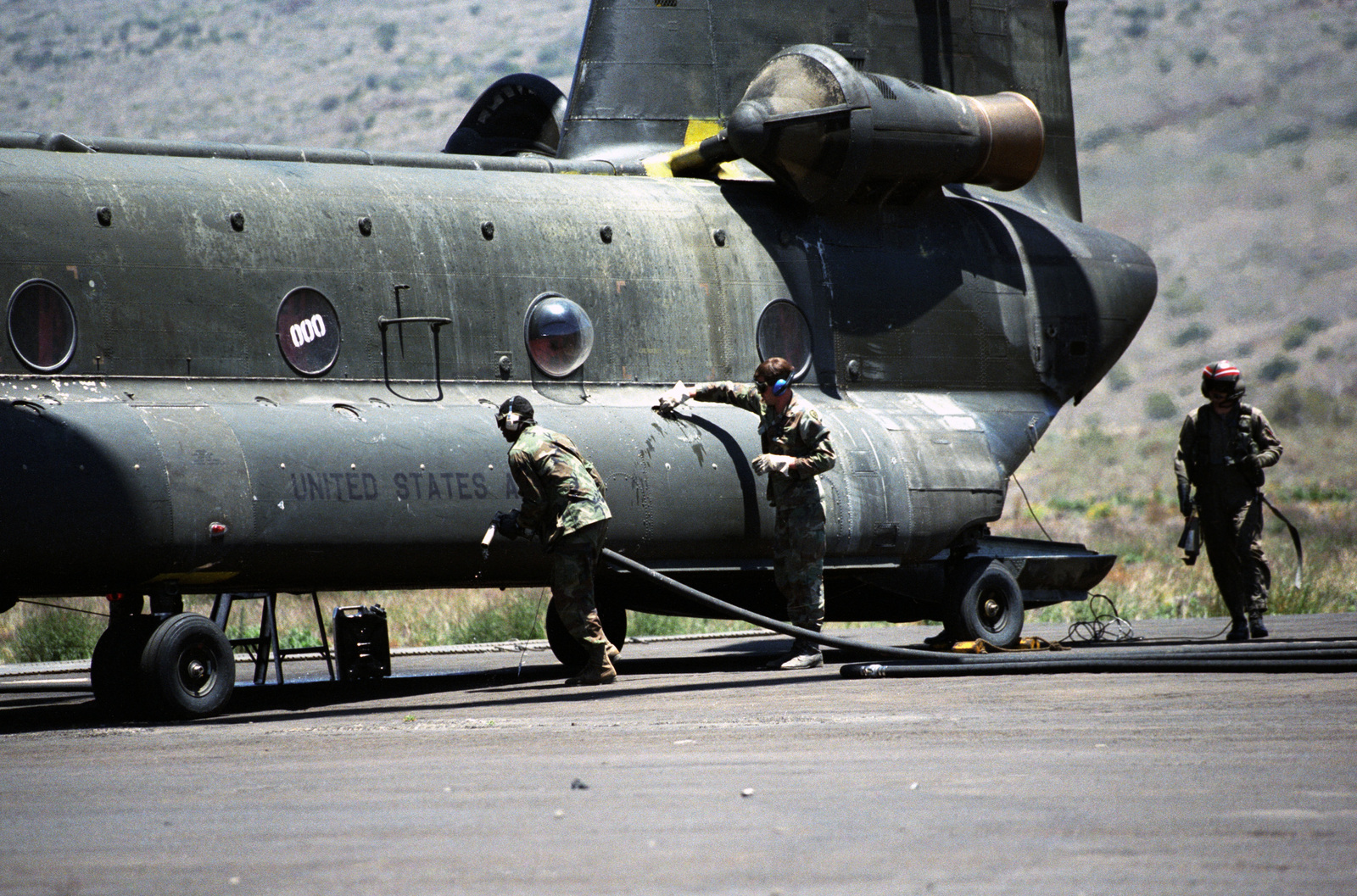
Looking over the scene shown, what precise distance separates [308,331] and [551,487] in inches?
75.6

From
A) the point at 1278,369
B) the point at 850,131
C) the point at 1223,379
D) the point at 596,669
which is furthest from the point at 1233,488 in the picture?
the point at 1278,369

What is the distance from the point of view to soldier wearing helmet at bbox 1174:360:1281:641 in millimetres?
13203

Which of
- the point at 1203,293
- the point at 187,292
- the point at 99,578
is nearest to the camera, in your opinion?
the point at 99,578

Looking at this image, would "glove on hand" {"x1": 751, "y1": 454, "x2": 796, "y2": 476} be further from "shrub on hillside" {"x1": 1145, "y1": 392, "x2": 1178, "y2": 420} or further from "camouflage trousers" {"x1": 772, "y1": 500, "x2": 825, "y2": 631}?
"shrub on hillside" {"x1": 1145, "y1": 392, "x2": 1178, "y2": 420}

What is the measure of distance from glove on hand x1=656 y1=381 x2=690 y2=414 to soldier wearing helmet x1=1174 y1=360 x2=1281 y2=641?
4.17m

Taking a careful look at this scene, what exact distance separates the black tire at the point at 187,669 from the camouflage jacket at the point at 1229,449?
7.53 meters

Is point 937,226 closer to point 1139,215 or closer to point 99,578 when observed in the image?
point 99,578

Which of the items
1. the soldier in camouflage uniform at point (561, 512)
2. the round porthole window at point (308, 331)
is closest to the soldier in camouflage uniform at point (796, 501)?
the soldier in camouflage uniform at point (561, 512)

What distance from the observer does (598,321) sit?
1203 centimetres

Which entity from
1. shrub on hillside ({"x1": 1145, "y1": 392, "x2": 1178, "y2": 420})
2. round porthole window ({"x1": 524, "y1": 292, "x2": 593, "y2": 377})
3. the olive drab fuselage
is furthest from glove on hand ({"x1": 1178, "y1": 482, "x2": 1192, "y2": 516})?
shrub on hillside ({"x1": 1145, "y1": 392, "x2": 1178, "y2": 420})

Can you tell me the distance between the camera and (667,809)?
555cm

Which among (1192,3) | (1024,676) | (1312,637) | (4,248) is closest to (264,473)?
(4,248)

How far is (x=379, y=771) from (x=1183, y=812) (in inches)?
124

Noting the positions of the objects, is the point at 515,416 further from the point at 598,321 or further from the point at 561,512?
the point at 598,321
